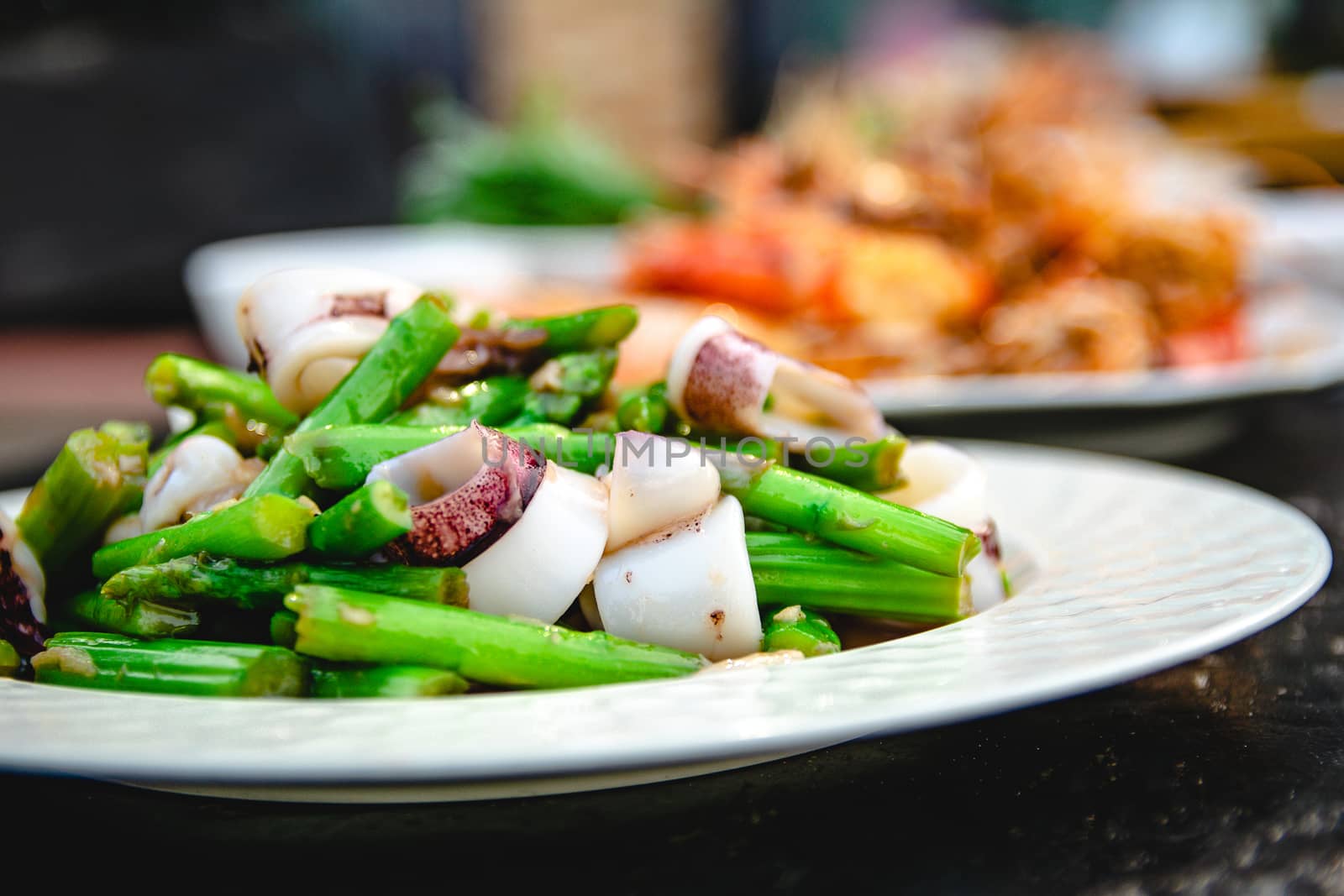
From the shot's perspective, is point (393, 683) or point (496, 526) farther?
point (496, 526)

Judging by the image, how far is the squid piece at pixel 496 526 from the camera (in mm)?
1055

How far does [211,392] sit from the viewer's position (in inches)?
52.3

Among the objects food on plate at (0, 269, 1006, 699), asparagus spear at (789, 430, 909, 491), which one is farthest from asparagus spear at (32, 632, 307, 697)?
asparagus spear at (789, 430, 909, 491)

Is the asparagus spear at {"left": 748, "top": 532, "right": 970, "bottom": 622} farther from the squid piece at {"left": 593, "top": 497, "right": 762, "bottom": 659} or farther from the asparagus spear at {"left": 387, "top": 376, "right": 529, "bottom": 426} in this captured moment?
the asparagus spear at {"left": 387, "top": 376, "right": 529, "bottom": 426}

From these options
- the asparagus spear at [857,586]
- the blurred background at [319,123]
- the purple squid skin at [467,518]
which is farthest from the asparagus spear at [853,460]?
the blurred background at [319,123]

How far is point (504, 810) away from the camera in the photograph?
0.96m

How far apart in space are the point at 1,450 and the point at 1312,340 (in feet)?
10.3

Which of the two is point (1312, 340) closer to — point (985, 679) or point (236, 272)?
point (985, 679)

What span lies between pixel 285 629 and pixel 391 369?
321 mm

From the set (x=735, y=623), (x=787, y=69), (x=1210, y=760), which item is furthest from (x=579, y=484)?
(x=787, y=69)

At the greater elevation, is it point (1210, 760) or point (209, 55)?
point (209, 55)

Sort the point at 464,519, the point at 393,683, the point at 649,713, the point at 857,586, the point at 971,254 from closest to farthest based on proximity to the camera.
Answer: the point at 649,713
the point at 393,683
the point at 464,519
the point at 857,586
the point at 971,254

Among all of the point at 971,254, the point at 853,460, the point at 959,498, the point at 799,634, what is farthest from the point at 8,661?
the point at 971,254

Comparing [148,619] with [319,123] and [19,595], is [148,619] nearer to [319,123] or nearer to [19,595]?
[19,595]
